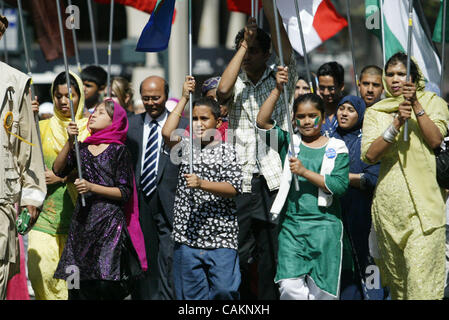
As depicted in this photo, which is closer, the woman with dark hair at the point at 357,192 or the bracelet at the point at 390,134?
the bracelet at the point at 390,134

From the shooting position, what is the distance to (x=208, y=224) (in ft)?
21.3

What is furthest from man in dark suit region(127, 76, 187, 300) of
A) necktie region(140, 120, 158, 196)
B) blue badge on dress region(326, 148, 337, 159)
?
blue badge on dress region(326, 148, 337, 159)

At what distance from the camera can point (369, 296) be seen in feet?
23.3

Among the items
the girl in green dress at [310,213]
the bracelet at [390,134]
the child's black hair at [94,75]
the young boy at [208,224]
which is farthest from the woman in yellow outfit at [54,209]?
the bracelet at [390,134]

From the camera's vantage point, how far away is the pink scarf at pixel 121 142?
694cm

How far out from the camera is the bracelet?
19.9ft

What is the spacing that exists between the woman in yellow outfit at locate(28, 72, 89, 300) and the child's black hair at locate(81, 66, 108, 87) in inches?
49.8

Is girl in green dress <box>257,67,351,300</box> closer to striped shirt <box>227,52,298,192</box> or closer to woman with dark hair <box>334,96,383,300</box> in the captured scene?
striped shirt <box>227,52,298,192</box>

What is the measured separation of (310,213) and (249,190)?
71cm

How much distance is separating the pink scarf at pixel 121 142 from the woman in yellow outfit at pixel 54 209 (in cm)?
36

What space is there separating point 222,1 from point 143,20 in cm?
827

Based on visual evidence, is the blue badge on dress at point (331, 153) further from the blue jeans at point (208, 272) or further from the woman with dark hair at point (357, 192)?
the blue jeans at point (208, 272)

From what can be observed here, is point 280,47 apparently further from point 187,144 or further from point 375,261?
point 375,261

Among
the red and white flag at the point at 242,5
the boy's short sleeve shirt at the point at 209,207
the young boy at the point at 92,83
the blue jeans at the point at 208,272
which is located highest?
the red and white flag at the point at 242,5
